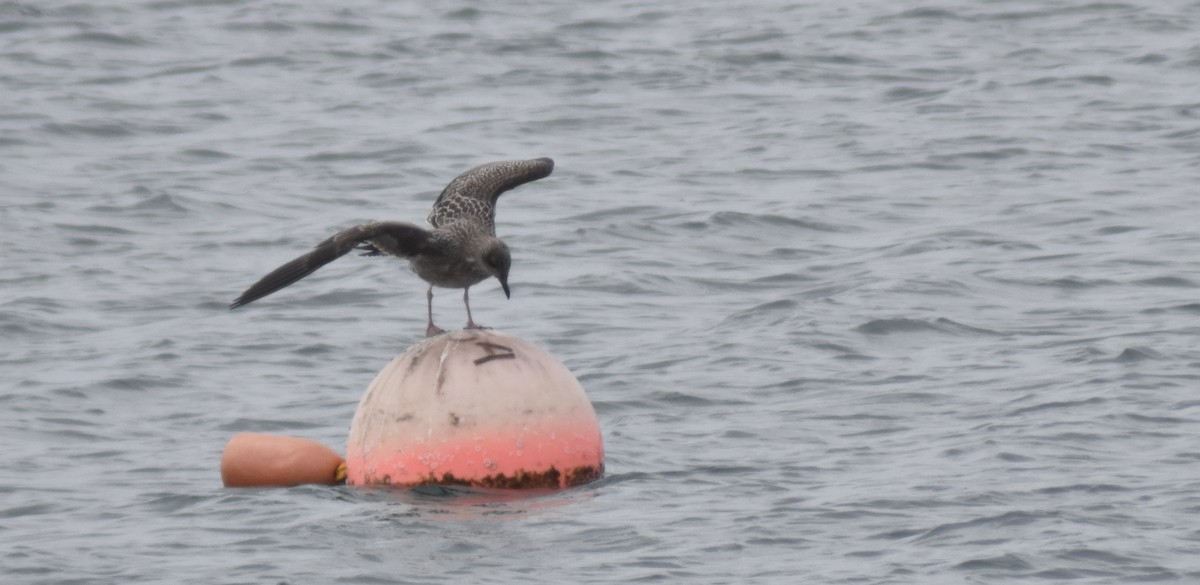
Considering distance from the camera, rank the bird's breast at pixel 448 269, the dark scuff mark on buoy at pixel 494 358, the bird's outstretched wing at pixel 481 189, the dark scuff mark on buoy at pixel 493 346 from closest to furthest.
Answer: the dark scuff mark on buoy at pixel 494 358 → the dark scuff mark on buoy at pixel 493 346 → the bird's breast at pixel 448 269 → the bird's outstretched wing at pixel 481 189

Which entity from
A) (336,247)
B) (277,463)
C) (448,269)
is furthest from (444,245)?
(277,463)

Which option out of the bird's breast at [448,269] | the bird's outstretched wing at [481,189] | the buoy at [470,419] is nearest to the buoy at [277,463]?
the buoy at [470,419]

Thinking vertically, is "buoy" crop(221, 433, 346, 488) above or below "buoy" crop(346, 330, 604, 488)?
below

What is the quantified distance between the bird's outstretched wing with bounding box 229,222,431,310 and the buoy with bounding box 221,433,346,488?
125 centimetres

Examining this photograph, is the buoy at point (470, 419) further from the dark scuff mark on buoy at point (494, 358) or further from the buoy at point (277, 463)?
the buoy at point (277, 463)

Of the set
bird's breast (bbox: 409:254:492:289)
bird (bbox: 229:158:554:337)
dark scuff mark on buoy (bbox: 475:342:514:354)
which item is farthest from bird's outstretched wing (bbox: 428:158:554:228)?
dark scuff mark on buoy (bbox: 475:342:514:354)

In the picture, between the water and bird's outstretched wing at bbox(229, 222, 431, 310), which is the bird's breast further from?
the water

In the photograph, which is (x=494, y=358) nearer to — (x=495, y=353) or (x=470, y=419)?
(x=495, y=353)

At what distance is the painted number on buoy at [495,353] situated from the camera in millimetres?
10695

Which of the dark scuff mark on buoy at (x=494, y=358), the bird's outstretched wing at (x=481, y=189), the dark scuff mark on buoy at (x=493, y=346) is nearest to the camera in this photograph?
the dark scuff mark on buoy at (x=494, y=358)

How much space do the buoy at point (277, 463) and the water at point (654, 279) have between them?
160 millimetres

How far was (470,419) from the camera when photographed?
1060 cm

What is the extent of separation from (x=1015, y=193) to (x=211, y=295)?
8232 mm

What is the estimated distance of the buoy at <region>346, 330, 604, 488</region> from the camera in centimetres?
1061
